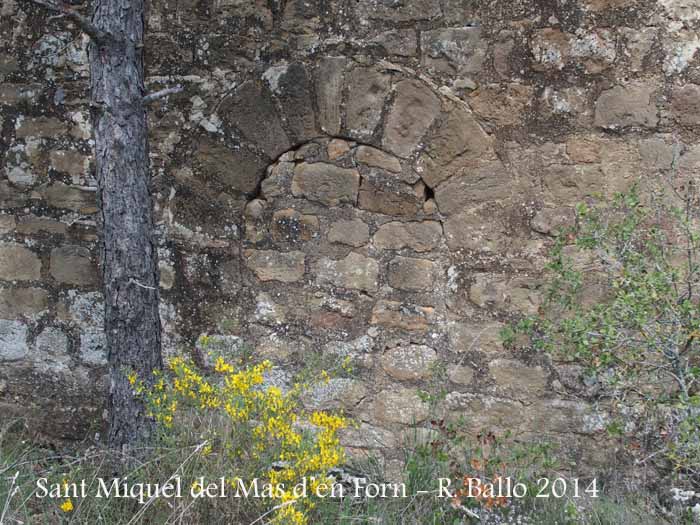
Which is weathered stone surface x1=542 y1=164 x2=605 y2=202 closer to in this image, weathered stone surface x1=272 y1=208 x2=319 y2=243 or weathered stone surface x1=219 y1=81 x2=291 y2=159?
weathered stone surface x1=272 y1=208 x2=319 y2=243

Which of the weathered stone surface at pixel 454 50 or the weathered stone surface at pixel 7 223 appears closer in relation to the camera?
the weathered stone surface at pixel 454 50

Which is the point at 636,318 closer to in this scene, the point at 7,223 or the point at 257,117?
the point at 257,117

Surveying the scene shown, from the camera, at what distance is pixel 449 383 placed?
3.26 meters

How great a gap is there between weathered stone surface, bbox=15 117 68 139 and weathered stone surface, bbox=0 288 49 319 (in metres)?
0.74

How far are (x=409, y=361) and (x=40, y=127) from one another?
2035mm

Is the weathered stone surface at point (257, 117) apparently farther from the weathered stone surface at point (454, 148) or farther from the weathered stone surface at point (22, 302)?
the weathered stone surface at point (22, 302)

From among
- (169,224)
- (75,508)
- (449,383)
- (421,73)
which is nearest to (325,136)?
(421,73)

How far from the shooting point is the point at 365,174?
3283 mm

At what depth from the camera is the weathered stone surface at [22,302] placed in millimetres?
3656

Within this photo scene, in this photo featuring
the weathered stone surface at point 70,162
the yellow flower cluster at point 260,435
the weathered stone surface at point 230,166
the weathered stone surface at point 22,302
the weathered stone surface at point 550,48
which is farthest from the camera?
the weathered stone surface at point 22,302

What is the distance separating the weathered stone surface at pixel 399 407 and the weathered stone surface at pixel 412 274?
1.48 ft

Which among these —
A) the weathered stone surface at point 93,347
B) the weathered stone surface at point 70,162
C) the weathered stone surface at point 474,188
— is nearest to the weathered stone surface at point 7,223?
the weathered stone surface at point 70,162

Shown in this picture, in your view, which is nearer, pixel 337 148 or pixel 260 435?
pixel 260 435

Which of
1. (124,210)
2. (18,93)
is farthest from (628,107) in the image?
(18,93)
